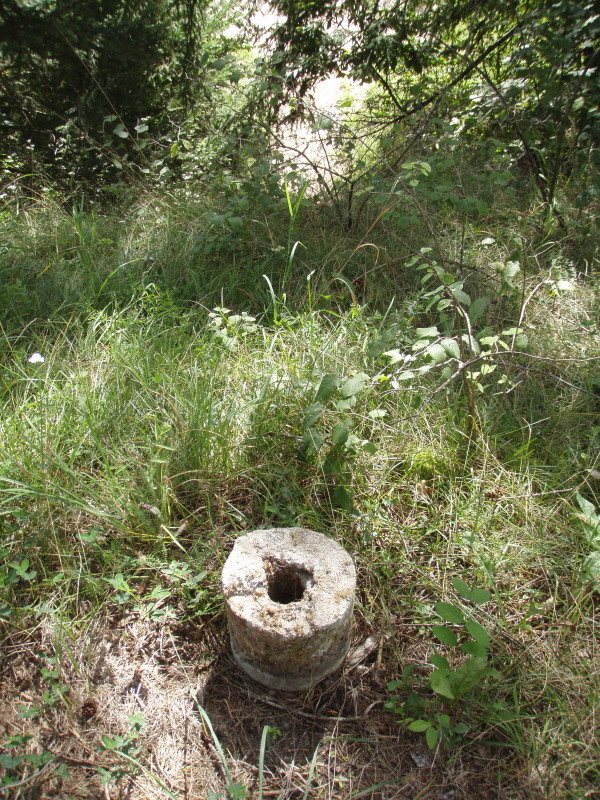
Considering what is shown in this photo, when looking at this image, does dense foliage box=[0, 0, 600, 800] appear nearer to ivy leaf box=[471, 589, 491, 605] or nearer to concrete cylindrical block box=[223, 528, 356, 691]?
ivy leaf box=[471, 589, 491, 605]

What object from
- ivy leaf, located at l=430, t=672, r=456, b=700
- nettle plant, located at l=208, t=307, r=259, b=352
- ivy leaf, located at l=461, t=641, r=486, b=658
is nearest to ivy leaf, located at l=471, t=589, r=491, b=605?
ivy leaf, located at l=461, t=641, r=486, b=658

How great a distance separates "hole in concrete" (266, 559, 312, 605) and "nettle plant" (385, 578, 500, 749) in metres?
0.40

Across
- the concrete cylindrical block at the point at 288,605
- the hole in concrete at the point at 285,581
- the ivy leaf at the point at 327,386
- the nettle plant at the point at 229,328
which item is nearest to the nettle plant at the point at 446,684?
the concrete cylindrical block at the point at 288,605

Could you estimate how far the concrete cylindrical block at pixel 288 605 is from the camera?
160 cm

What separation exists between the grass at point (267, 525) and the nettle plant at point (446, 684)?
0.02m

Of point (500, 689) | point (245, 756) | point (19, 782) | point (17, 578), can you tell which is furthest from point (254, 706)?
point (17, 578)

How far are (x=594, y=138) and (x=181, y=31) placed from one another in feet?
10.5

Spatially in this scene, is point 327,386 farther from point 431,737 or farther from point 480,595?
point 431,737

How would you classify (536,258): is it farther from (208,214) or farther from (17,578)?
(17,578)

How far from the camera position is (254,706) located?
1.71 metres

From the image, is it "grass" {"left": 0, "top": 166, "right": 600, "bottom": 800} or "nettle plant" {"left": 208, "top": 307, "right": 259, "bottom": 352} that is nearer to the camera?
"grass" {"left": 0, "top": 166, "right": 600, "bottom": 800}

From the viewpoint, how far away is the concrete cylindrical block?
1603mm

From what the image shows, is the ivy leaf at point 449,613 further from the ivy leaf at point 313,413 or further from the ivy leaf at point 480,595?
the ivy leaf at point 313,413

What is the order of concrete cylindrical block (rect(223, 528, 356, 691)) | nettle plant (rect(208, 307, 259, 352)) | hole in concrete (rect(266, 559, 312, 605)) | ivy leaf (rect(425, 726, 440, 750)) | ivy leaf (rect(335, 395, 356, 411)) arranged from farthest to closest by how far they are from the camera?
nettle plant (rect(208, 307, 259, 352)) < ivy leaf (rect(335, 395, 356, 411)) < hole in concrete (rect(266, 559, 312, 605)) < concrete cylindrical block (rect(223, 528, 356, 691)) < ivy leaf (rect(425, 726, 440, 750))
